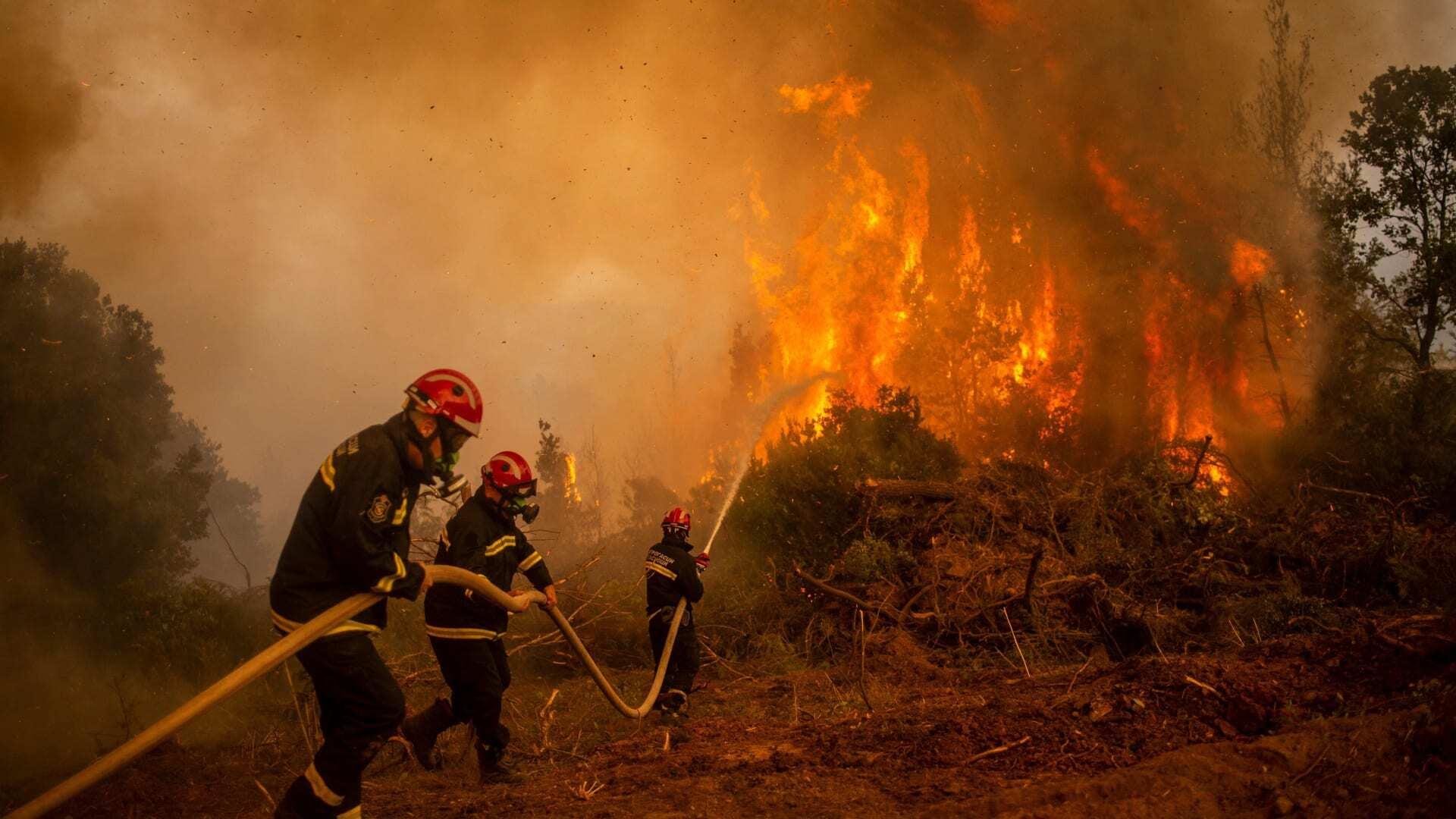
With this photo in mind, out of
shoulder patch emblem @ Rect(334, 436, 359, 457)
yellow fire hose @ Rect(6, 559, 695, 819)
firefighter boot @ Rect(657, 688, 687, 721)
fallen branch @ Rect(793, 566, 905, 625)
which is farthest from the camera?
fallen branch @ Rect(793, 566, 905, 625)

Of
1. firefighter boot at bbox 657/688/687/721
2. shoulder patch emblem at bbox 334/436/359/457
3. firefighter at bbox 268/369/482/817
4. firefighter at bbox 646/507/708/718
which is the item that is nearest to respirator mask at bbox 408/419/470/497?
firefighter at bbox 268/369/482/817

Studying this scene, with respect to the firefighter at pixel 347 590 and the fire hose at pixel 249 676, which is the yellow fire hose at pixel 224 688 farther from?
the firefighter at pixel 347 590

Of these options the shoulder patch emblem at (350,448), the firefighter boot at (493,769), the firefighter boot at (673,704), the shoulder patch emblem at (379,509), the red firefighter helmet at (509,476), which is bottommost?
the firefighter boot at (493,769)

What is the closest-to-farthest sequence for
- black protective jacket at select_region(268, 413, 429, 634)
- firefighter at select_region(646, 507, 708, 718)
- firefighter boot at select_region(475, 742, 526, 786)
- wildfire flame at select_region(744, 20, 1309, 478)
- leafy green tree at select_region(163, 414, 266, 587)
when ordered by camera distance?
black protective jacket at select_region(268, 413, 429, 634) → firefighter boot at select_region(475, 742, 526, 786) → firefighter at select_region(646, 507, 708, 718) → wildfire flame at select_region(744, 20, 1309, 478) → leafy green tree at select_region(163, 414, 266, 587)

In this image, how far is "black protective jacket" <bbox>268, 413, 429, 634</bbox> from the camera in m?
4.18

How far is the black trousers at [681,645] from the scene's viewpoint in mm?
8234

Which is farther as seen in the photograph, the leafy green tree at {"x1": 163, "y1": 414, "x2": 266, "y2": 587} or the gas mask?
the leafy green tree at {"x1": 163, "y1": 414, "x2": 266, "y2": 587}

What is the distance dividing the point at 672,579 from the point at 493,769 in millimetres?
2509

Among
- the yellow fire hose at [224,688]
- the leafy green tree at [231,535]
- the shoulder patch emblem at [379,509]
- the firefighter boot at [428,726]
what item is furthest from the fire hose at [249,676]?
the leafy green tree at [231,535]

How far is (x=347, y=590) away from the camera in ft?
14.3

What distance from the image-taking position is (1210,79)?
2084 centimetres

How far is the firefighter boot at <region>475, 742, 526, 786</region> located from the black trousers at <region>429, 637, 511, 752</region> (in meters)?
0.05

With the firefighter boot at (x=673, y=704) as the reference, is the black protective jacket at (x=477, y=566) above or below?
above

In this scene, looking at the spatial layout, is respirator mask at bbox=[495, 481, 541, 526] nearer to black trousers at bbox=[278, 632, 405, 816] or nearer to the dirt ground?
the dirt ground
